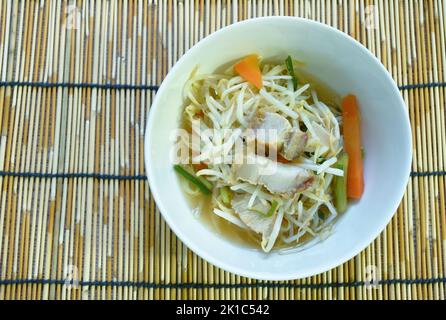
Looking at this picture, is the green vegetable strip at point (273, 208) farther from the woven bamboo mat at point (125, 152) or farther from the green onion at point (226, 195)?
the woven bamboo mat at point (125, 152)

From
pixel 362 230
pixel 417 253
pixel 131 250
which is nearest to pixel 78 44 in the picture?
pixel 131 250

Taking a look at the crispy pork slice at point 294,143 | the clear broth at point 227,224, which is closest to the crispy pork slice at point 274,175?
the crispy pork slice at point 294,143

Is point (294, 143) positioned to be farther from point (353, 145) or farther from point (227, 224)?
point (227, 224)

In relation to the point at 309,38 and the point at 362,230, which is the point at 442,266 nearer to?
the point at 362,230

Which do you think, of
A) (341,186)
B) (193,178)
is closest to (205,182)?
(193,178)

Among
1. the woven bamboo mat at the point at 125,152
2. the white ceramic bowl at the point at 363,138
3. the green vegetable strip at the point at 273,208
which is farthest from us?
the woven bamboo mat at the point at 125,152
